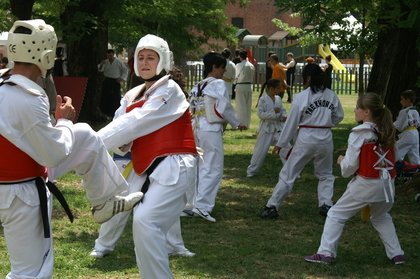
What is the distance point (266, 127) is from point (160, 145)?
7.90m

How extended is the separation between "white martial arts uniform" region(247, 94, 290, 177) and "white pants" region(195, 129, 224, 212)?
9.94 ft

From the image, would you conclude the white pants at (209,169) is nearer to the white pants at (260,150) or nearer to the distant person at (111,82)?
the white pants at (260,150)

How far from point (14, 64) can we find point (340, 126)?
19.7 m

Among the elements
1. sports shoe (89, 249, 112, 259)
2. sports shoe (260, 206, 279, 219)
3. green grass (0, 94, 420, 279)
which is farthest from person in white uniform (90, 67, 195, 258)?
sports shoe (260, 206, 279, 219)

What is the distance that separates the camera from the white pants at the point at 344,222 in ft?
27.5

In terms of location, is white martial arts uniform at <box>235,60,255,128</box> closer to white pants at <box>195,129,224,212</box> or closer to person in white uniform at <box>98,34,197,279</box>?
white pants at <box>195,129,224,212</box>

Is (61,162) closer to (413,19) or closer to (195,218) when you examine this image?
(195,218)

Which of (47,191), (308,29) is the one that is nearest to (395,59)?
(308,29)

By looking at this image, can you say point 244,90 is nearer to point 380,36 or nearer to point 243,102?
point 243,102

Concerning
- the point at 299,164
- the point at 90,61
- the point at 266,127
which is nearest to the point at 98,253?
the point at 299,164

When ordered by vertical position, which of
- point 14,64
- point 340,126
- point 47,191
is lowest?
point 340,126

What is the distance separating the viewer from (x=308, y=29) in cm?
1536

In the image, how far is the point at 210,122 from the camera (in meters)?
10.8

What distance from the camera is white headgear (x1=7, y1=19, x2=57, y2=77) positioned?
539cm
